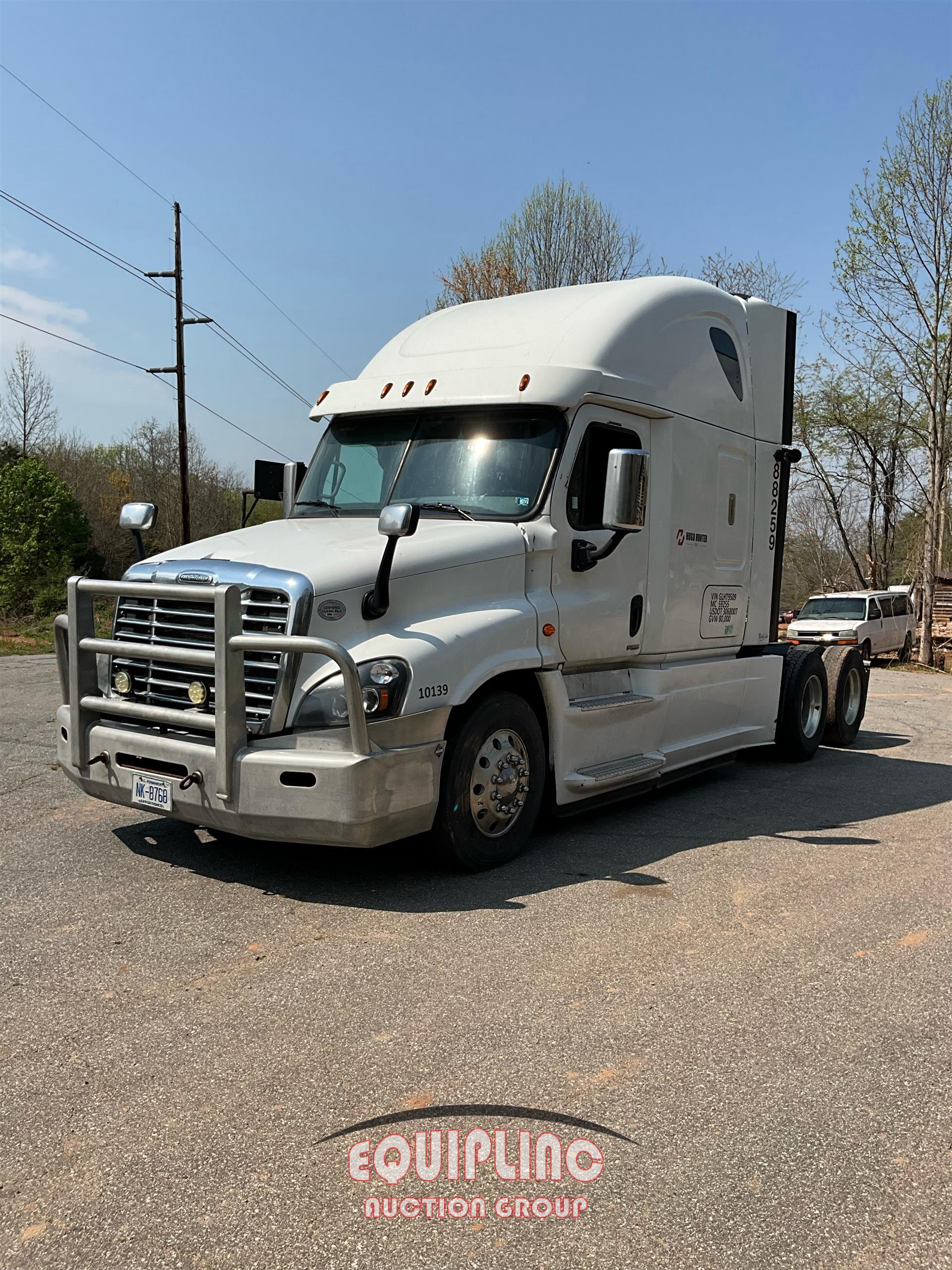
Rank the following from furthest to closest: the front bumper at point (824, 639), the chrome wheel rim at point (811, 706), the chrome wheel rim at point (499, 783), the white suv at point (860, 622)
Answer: the white suv at point (860, 622) < the front bumper at point (824, 639) < the chrome wheel rim at point (811, 706) < the chrome wheel rim at point (499, 783)

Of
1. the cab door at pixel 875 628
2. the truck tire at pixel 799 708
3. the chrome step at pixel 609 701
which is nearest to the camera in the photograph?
the chrome step at pixel 609 701

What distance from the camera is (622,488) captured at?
5.93 meters

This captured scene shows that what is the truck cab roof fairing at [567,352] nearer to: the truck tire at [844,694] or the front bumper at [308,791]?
the front bumper at [308,791]

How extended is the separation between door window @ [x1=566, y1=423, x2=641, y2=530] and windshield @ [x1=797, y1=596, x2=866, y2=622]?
20.2 m

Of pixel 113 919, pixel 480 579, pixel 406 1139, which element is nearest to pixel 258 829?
pixel 113 919

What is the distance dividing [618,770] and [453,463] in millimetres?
2220

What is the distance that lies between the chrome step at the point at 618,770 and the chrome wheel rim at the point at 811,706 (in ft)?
9.61

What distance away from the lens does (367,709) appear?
15.9 feet

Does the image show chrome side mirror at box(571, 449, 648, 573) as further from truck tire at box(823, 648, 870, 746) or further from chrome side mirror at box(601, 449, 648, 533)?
truck tire at box(823, 648, 870, 746)

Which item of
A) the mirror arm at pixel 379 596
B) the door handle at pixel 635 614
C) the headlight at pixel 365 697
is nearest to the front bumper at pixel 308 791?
the headlight at pixel 365 697

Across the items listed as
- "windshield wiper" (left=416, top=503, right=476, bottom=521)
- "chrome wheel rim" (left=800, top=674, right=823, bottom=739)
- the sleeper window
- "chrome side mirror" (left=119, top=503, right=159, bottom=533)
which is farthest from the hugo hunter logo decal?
"chrome wheel rim" (left=800, top=674, right=823, bottom=739)

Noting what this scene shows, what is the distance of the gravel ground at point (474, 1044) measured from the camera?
8.45 feet

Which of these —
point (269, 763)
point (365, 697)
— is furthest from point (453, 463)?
point (269, 763)

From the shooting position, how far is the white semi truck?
4.90 m
